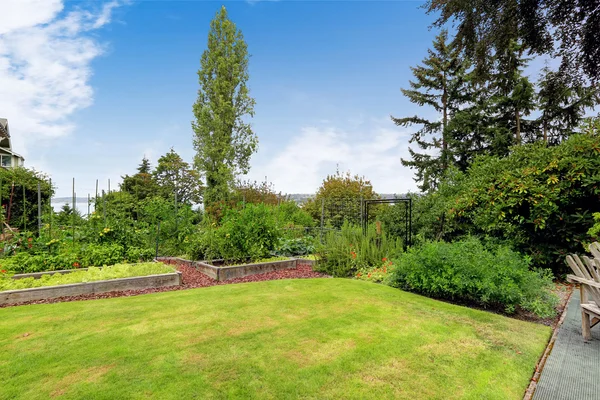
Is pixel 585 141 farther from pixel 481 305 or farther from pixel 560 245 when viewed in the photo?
pixel 481 305

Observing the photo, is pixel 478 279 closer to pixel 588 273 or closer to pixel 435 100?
pixel 588 273

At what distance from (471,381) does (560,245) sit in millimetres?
5749

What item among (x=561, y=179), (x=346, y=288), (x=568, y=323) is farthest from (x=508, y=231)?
(x=346, y=288)

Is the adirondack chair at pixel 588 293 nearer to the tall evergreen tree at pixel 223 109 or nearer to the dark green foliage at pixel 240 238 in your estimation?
the dark green foliage at pixel 240 238

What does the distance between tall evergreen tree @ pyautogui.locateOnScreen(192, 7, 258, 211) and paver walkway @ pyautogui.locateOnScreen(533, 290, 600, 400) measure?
15.2 metres

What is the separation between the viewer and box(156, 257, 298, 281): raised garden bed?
255 inches

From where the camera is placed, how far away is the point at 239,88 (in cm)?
1866

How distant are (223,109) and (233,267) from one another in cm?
1323

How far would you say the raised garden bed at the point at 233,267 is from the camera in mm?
6466

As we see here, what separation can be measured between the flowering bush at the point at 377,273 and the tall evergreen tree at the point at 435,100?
457 inches

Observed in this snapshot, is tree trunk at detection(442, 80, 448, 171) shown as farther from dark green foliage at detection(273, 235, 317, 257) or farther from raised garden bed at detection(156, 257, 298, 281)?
raised garden bed at detection(156, 257, 298, 281)

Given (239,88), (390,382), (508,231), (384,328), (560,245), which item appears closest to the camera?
(390,382)

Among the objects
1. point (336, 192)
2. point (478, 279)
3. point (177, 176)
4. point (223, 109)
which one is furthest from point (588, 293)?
point (177, 176)

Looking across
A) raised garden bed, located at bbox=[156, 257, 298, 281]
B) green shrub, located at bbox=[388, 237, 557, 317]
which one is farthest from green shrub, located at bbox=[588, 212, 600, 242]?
raised garden bed, located at bbox=[156, 257, 298, 281]
